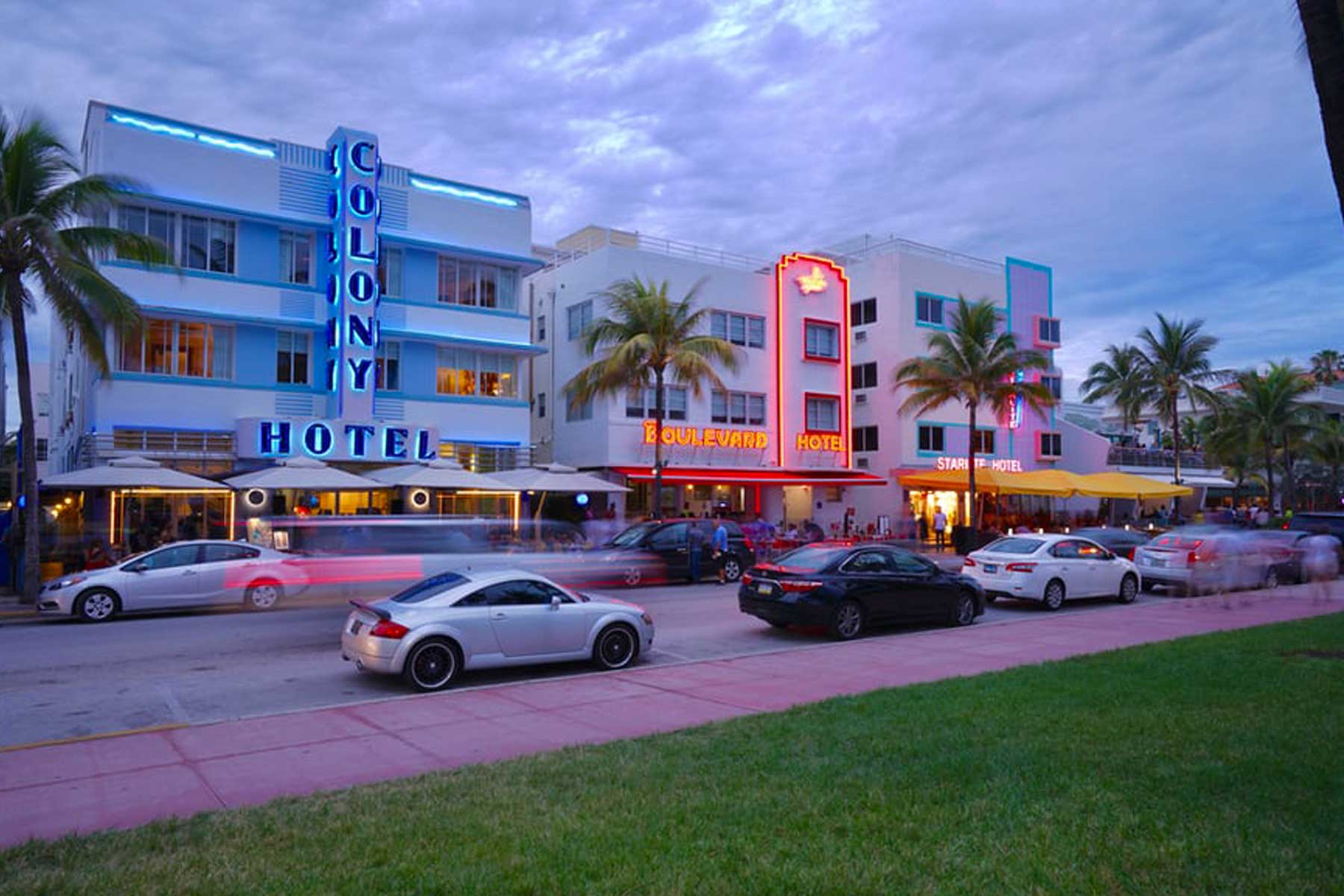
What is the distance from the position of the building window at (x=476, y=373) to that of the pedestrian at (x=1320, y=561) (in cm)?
2351

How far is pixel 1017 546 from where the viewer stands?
65.8 ft

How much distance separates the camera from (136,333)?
20.6m

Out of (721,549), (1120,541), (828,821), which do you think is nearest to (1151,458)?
(1120,541)

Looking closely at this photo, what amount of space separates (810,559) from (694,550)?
26.5ft

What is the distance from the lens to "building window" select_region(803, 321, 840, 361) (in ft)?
137

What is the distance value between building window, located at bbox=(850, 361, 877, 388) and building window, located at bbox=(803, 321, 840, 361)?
98.3 inches

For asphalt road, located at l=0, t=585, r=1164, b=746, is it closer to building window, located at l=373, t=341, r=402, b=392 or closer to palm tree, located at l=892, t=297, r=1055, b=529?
building window, located at l=373, t=341, r=402, b=392

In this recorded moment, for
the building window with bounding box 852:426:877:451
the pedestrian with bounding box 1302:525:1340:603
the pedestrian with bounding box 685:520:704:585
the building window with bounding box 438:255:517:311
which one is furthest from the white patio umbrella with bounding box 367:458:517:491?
the building window with bounding box 852:426:877:451

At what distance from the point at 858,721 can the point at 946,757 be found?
1457mm

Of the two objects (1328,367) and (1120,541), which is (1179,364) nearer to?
(1120,541)

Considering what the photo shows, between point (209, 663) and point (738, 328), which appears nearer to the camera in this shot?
point (209, 663)

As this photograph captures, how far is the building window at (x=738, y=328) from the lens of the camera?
39188mm

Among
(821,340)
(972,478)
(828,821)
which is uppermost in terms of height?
(821,340)

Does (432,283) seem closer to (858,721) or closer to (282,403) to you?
(282,403)
